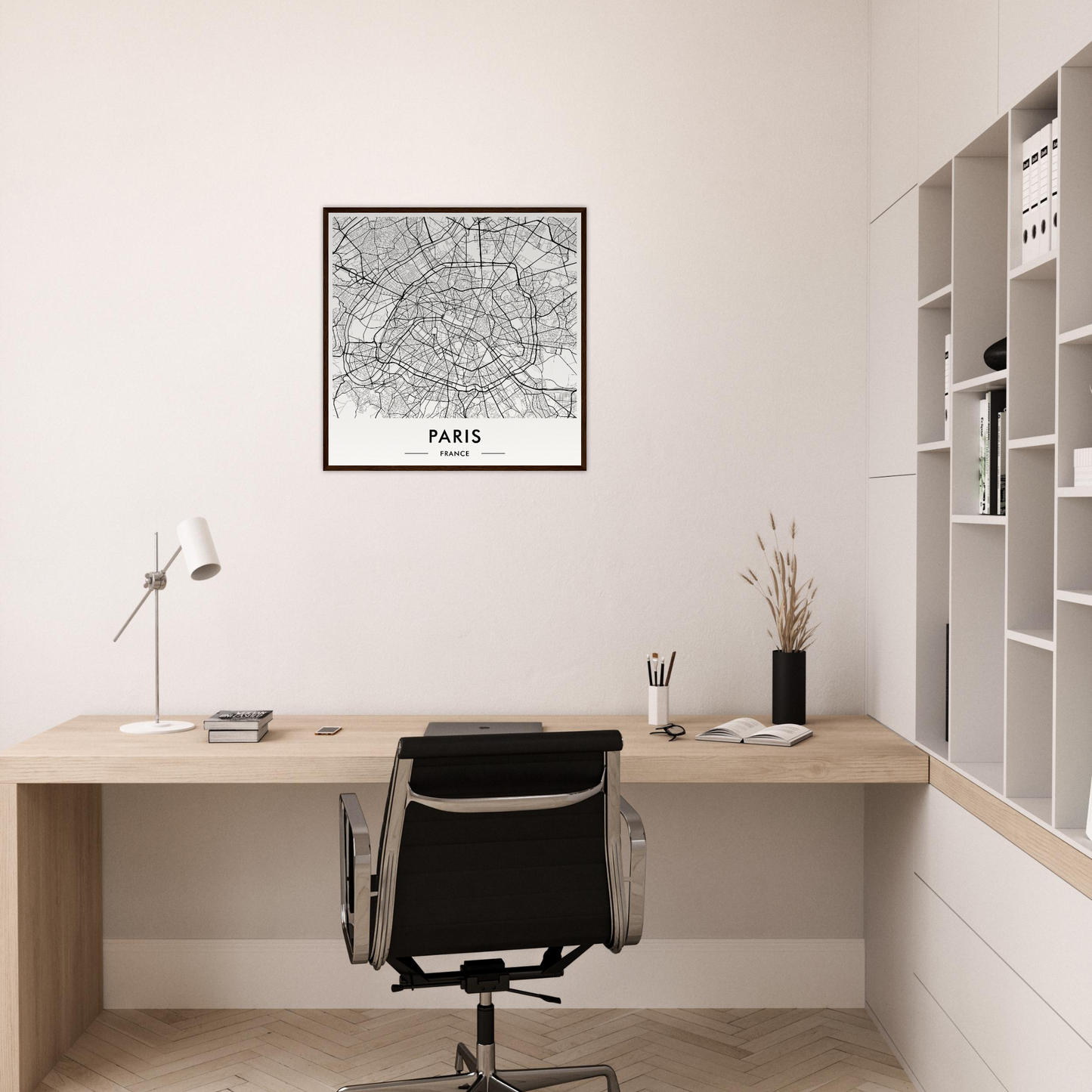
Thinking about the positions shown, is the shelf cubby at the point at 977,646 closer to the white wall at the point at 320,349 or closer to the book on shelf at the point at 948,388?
the book on shelf at the point at 948,388

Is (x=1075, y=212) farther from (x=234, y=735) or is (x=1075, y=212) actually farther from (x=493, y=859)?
(x=234, y=735)

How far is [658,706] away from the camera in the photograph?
9.13ft

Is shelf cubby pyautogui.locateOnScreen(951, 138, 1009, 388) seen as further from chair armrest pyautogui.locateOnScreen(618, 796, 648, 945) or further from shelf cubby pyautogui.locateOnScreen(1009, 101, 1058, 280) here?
chair armrest pyautogui.locateOnScreen(618, 796, 648, 945)

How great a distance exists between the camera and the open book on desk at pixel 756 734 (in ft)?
8.46

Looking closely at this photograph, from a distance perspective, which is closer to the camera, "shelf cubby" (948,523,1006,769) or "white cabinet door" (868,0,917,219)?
"shelf cubby" (948,523,1006,769)

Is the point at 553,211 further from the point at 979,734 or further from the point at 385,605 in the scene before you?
the point at 979,734

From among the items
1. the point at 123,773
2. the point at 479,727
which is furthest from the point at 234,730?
the point at 479,727

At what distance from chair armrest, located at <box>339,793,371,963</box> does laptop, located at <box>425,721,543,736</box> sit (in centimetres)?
61

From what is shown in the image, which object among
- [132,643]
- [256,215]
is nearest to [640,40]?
[256,215]

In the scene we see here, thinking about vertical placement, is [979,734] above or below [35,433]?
below

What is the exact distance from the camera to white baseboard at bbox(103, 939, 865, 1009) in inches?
117

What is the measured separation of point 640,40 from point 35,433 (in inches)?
82.6

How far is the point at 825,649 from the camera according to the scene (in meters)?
3.00

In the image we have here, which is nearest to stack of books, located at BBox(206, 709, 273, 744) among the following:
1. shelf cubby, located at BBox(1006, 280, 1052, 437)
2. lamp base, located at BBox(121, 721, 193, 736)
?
lamp base, located at BBox(121, 721, 193, 736)
